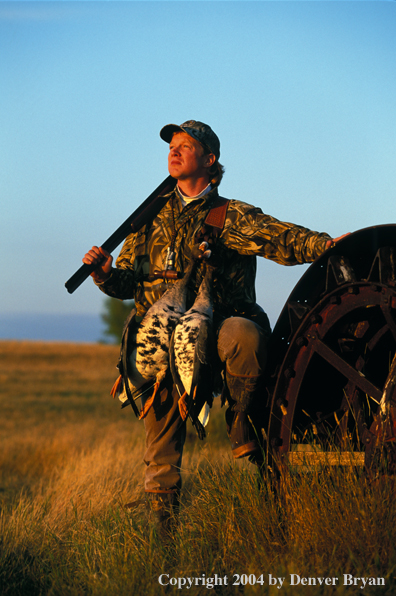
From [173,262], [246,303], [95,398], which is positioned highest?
[173,262]

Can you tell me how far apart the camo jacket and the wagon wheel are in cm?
39

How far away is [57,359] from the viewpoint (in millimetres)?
47188

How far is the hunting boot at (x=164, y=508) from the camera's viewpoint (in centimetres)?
470

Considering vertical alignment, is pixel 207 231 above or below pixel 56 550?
above

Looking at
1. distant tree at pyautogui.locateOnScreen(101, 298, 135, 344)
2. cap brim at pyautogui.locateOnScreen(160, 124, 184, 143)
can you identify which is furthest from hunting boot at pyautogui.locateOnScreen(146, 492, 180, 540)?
distant tree at pyautogui.locateOnScreen(101, 298, 135, 344)

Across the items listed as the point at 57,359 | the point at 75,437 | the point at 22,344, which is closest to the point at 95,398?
→ the point at 75,437

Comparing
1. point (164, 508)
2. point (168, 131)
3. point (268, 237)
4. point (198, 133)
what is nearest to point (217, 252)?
point (268, 237)

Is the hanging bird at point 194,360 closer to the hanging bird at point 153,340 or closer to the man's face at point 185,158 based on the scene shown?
the hanging bird at point 153,340

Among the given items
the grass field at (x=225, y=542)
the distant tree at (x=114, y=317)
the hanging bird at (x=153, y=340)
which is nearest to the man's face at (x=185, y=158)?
the hanging bird at (x=153, y=340)

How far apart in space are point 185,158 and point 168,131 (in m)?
0.36

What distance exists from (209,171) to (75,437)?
1010 cm

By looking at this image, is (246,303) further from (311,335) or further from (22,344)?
(22,344)

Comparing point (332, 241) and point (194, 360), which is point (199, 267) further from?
point (332, 241)

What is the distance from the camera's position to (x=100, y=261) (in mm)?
4996
